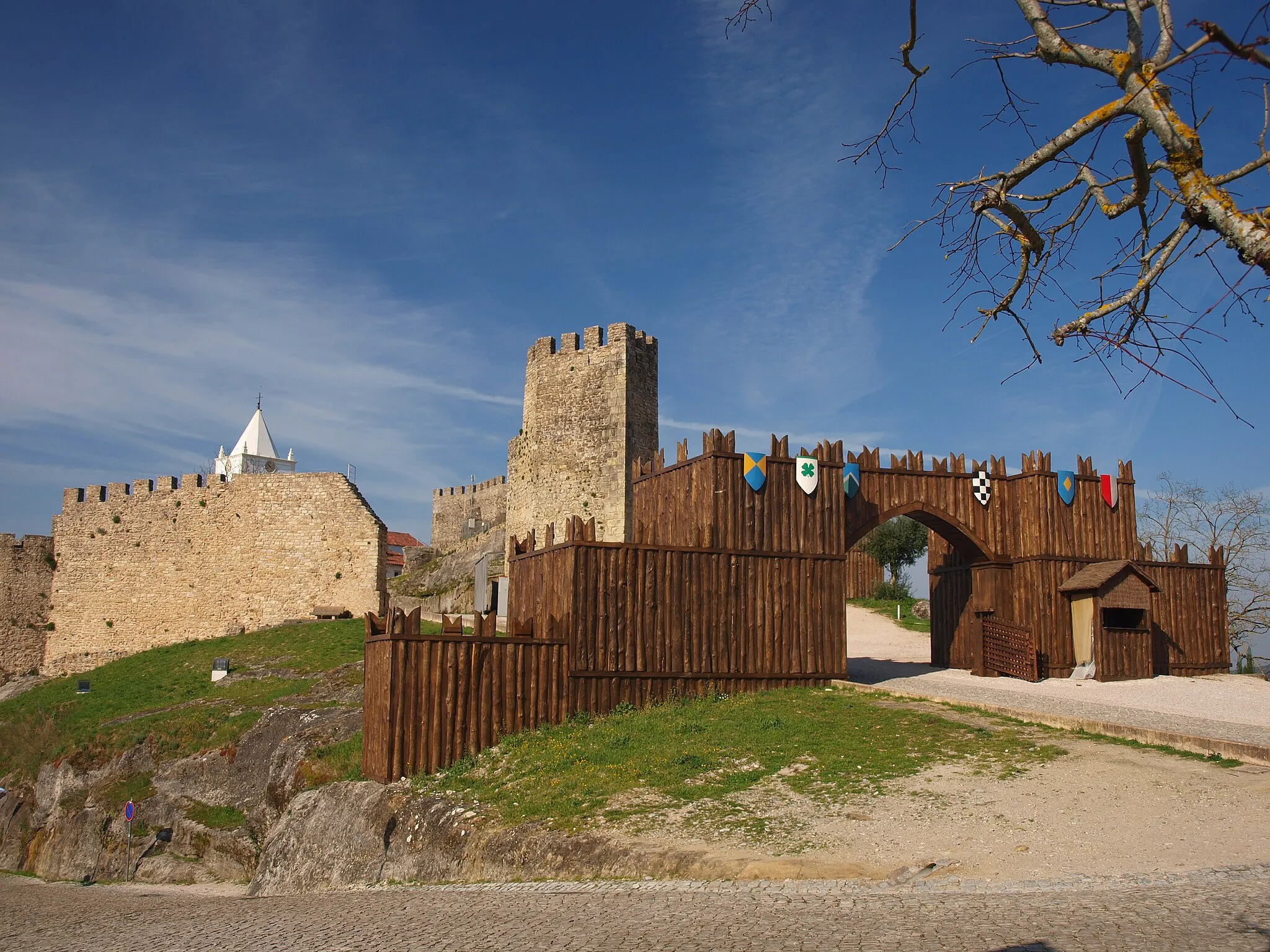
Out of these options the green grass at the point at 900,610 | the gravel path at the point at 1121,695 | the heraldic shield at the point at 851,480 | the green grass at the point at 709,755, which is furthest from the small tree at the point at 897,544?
the green grass at the point at 709,755

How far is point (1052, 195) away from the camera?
16.8 feet

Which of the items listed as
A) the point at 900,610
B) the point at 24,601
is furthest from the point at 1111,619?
the point at 24,601

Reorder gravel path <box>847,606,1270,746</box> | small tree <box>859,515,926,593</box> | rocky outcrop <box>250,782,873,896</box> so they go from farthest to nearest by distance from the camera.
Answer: small tree <box>859,515,926,593</box>, gravel path <box>847,606,1270,746</box>, rocky outcrop <box>250,782,873,896</box>

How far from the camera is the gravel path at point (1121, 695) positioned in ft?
44.8

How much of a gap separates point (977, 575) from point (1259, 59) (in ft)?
58.4

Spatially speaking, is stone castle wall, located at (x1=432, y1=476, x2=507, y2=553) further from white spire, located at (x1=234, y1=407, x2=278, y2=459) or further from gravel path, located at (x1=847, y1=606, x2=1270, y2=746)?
gravel path, located at (x1=847, y1=606, x2=1270, y2=746)

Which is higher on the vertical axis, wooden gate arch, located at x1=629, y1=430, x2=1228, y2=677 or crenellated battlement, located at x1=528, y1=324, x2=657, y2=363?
crenellated battlement, located at x1=528, y1=324, x2=657, y2=363

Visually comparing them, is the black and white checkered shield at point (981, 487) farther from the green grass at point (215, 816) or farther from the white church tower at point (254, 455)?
the white church tower at point (254, 455)

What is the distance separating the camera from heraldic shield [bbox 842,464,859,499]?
18.9 metres

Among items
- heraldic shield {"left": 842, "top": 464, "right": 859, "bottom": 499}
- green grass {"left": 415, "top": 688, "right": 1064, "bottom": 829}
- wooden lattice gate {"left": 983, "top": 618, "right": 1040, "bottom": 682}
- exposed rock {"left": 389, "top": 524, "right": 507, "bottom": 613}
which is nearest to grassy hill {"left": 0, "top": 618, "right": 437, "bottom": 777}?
exposed rock {"left": 389, "top": 524, "right": 507, "bottom": 613}

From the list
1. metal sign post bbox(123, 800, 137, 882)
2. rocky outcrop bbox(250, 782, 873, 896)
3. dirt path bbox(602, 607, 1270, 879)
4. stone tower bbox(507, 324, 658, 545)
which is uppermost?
stone tower bbox(507, 324, 658, 545)

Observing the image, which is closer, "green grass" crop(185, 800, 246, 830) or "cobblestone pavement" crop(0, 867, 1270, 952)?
"cobblestone pavement" crop(0, 867, 1270, 952)

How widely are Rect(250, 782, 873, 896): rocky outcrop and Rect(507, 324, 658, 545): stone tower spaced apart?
1846cm

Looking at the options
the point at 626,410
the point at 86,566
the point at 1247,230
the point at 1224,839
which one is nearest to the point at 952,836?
the point at 1224,839
